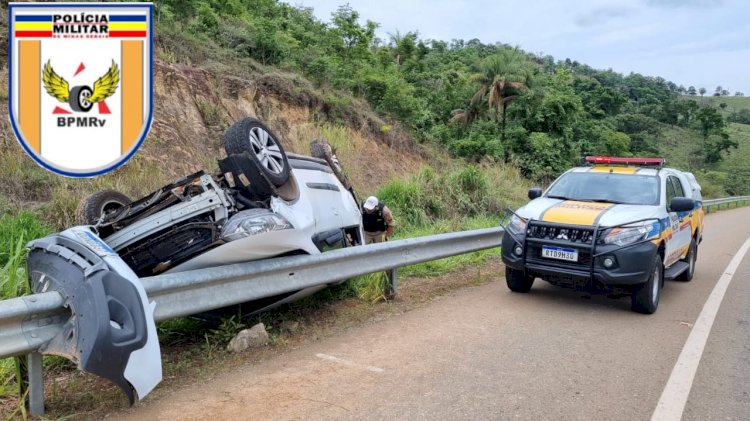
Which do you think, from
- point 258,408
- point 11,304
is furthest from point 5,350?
point 258,408

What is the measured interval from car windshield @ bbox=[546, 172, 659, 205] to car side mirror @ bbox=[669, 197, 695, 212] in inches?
7.6

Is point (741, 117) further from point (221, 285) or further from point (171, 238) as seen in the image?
point (171, 238)

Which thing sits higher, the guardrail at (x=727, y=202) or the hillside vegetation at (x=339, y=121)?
the hillside vegetation at (x=339, y=121)

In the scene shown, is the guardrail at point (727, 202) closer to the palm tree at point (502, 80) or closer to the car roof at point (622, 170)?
the palm tree at point (502, 80)

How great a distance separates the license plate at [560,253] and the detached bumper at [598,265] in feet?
0.13

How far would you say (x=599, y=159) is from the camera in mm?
8391

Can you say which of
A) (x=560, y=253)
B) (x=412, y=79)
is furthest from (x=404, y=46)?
(x=560, y=253)

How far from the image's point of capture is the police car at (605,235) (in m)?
6.22

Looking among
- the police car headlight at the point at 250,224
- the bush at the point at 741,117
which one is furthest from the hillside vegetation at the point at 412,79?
the bush at the point at 741,117

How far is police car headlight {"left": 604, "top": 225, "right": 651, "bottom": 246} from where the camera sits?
20.5ft

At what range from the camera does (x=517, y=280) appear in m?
7.17

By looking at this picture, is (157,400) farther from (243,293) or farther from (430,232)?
(430,232)

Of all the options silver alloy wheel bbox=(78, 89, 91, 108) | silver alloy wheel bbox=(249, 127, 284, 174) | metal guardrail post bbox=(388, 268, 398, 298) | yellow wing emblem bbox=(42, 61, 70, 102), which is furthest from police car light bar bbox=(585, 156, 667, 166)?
yellow wing emblem bbox=(42, 61, 70, 102)

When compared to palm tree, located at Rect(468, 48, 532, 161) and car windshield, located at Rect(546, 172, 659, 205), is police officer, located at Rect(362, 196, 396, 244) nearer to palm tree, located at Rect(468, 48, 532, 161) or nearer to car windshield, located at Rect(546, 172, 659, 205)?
car windshield, located at Rect(546, 172, 659, 205)
